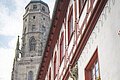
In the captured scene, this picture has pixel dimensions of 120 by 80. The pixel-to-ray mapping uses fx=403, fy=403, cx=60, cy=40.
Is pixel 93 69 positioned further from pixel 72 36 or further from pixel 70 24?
pixel 70 24

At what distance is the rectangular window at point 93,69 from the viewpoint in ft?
A: 46.7

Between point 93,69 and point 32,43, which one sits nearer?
point 93,69

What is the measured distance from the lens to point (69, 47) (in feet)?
63.2

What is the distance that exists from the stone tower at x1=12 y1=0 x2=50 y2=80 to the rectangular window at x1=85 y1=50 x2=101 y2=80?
2727 inches

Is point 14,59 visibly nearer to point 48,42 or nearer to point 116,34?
point 48,42

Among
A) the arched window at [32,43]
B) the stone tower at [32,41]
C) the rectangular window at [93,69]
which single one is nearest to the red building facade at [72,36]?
the rectangular window at [93,69]

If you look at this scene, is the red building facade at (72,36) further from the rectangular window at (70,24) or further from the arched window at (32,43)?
the arched window at (32,43)

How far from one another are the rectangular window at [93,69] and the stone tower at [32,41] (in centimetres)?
6926

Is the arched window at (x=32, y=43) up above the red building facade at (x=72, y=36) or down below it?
above

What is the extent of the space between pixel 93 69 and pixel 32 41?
7940cm

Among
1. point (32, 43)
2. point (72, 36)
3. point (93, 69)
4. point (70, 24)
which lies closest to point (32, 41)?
point (32, 43)

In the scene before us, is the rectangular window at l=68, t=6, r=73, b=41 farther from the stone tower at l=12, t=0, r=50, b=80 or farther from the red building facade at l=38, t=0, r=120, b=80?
the stone tower at l=12, t=0, r=50, b=80

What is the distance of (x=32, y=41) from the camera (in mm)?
94000

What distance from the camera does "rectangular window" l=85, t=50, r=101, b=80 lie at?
14.2 meters
